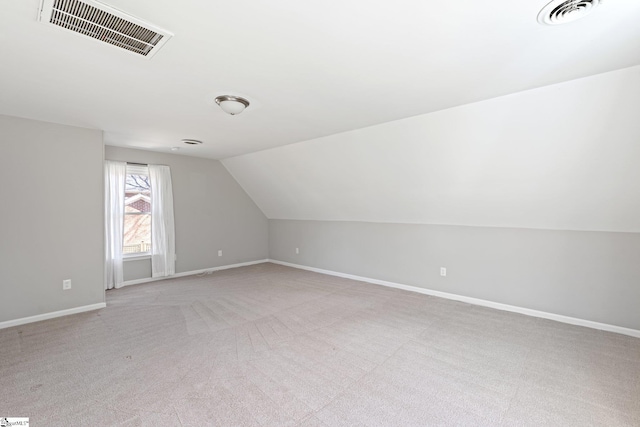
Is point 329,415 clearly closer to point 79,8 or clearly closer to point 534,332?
point 534,332

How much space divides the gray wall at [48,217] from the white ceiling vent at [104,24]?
2482 mm

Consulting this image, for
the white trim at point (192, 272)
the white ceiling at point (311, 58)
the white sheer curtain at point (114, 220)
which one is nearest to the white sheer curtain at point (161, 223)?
the white trim at point (192, 272)

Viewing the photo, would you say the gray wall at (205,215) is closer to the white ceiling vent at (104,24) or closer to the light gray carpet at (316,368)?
the light gray carpet at (316,368)

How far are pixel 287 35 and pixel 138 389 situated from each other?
2528 mm

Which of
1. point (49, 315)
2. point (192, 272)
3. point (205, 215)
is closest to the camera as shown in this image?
point (49, 315)

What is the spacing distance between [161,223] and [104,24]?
397cm

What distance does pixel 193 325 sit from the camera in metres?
3.13

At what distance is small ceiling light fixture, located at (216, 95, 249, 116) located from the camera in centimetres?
256

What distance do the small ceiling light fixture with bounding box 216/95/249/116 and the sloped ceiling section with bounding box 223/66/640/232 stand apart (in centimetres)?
143

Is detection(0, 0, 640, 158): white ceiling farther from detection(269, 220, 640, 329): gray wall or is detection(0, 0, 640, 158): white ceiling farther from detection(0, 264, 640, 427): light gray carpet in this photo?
detection(0, 264, 640, 427): light gray carpet

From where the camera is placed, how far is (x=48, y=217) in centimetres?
335

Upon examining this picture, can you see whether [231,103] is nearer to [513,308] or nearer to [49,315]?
[49,315]

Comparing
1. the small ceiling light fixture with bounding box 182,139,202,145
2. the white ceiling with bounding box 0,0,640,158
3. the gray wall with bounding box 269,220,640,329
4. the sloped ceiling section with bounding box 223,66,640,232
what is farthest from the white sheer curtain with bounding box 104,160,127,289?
the gray wall with bounding box 269,220,640,329

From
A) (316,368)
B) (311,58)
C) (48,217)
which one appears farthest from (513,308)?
(48,217)
